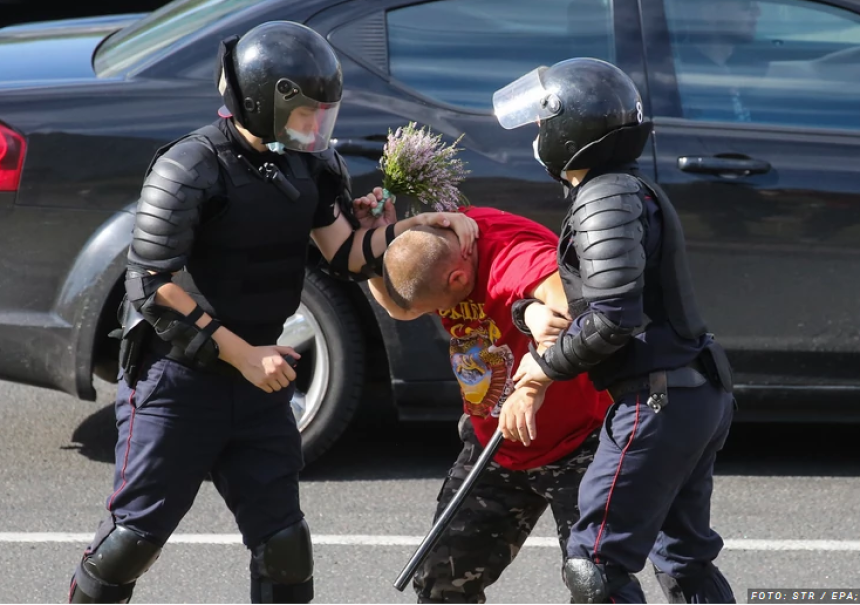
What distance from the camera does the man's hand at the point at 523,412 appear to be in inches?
120

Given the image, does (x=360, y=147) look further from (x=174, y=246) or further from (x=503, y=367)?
(x=174, y=246)

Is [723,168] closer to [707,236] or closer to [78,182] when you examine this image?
[707,236]

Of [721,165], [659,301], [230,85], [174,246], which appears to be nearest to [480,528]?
[659,301]

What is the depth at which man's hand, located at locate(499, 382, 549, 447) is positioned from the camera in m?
3.04

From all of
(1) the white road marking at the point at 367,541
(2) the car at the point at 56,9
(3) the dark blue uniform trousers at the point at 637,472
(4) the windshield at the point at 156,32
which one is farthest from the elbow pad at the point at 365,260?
(2) the car at the point at 56,9

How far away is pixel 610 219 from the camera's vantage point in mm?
2822

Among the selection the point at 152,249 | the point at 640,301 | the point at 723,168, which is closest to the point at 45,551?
the point at 152,249

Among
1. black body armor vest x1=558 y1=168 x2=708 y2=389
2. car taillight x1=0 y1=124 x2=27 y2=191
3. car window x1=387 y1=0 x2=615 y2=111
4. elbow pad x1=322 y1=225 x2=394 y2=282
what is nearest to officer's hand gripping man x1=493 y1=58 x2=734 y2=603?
black body armor vest x1=558 y1=168 x2=708 y2=389

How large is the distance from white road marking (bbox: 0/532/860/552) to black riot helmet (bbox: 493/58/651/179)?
5.63 feet

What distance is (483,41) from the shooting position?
4.83m

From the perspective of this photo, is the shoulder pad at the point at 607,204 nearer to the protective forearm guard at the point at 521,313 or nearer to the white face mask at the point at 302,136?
the protective forearm guard at the point at 521,313

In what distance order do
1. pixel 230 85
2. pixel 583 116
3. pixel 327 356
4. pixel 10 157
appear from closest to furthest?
pixel 583 116, pixel 230 85, pixel 10 157, pixel 327 356

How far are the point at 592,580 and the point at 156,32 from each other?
10.1 ft

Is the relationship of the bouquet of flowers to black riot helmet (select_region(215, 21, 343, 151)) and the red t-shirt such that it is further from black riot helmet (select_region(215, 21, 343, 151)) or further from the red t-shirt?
black riot helmet (select_region(215, 21, 343, 151))
